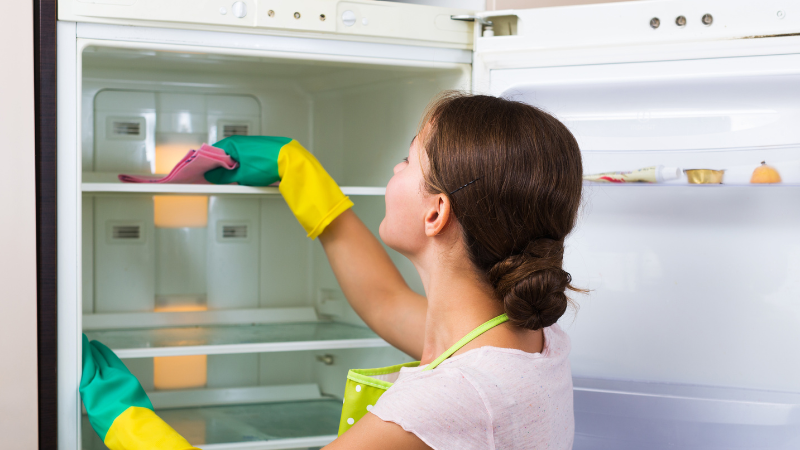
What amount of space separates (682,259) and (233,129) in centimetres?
116

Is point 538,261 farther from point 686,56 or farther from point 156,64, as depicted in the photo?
point 156,64

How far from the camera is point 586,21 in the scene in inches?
44.4

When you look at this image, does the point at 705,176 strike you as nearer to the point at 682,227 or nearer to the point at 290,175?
the point at 682,227

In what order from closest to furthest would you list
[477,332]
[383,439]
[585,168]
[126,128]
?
1. [383,439]
2. [477,332]
3. [585,168]
4. [126,128]

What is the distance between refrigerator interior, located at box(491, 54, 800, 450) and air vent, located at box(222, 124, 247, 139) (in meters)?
0.80

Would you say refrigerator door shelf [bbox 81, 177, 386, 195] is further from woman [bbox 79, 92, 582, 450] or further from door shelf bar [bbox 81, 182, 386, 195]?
woman [bbox 79, 92, 582, 450]

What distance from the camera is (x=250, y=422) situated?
5.10ft

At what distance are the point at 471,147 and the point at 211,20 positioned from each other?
542 millimetres

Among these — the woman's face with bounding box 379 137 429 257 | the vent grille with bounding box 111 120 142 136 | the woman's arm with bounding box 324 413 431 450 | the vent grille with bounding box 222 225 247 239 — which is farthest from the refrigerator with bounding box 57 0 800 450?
the woman's arm with bounding box 324 413 431 450

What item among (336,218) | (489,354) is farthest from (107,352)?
(489,354)

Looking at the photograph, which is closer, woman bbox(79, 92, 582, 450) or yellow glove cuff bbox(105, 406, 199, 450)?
woman bbox(79, 92, 582, 450)

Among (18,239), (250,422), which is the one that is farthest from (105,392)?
(250,422)

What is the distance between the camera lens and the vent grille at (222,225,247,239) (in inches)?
68.4

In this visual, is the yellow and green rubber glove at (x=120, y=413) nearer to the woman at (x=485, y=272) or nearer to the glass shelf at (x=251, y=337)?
the glass shelf at (x=251, y=337)
